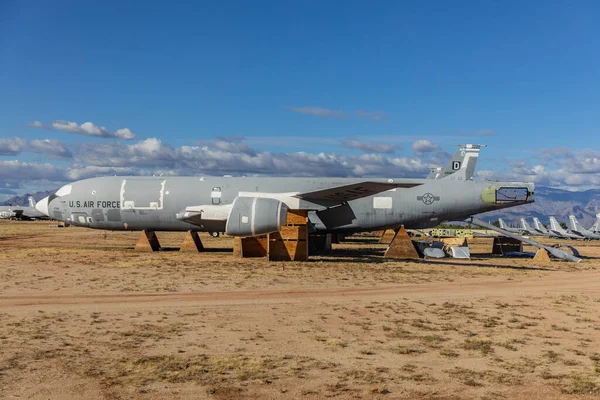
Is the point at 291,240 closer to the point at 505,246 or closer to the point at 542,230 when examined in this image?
the point at 505,246

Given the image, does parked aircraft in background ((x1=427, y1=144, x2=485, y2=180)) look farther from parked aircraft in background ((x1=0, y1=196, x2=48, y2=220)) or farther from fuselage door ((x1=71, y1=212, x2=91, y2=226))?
parked aircraft in background ((x1=0, y1=196, x2=48, y2=220))

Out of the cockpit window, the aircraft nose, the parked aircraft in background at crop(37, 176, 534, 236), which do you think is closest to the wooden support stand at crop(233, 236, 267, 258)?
the parked aircraft in background at crop(37, 176, 534, 236)

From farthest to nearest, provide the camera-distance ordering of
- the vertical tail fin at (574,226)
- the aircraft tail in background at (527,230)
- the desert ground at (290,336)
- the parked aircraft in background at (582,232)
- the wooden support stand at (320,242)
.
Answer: the aircraft tail in background at (527,230) → the vertical tail fin at (574,226) → the parked aircraft in background at (582,232) → the wooden support stand at (320,242) → the desert ground at (290,336)

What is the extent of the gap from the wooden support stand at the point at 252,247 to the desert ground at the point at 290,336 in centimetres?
693

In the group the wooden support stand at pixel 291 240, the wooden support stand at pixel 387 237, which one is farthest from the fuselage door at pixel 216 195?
the wooden support stand at pixel 387 237

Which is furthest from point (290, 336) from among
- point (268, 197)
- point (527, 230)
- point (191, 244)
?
point (527, 230)

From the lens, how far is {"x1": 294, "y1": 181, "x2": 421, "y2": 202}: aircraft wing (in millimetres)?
25131

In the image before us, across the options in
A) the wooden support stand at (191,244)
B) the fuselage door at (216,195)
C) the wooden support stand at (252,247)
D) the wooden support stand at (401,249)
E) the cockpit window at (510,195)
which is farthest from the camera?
the wooden support stand at (191,244)

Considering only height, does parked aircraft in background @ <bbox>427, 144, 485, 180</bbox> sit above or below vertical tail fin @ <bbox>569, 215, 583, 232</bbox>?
above

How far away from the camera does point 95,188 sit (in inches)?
1162

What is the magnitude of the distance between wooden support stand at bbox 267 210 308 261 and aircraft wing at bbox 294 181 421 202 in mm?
1827

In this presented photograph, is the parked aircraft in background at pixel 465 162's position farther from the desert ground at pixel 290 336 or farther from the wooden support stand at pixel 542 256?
the desert ground at pixel 290 336

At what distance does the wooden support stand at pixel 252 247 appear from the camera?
88.4 ft

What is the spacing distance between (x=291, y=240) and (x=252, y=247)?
289 centimetres
